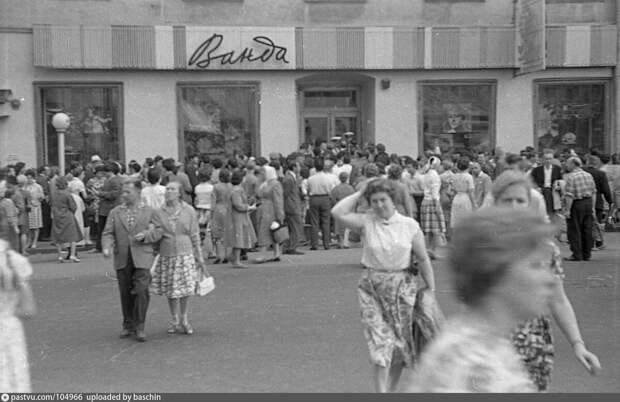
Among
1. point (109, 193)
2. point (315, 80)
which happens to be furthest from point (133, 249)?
point (315, 80)

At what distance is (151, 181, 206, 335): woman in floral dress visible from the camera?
390 inches

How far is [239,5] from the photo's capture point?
23.9 metres

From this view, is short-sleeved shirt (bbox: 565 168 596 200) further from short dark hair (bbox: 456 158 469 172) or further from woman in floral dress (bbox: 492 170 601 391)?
woman in floral dress (bbox: 492 170 601 391)

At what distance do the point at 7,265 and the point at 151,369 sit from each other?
3.28 metres

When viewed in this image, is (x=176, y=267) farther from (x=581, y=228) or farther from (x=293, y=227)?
(x=581, y=228)

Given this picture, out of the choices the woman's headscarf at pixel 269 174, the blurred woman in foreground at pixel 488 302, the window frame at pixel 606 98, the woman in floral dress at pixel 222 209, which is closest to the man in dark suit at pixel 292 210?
the woman's headscarf at pixel 269 174

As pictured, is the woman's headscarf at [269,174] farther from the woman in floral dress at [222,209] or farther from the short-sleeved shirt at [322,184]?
the woman in floral dress at [222,209]

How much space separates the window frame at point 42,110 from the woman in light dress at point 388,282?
17.9m

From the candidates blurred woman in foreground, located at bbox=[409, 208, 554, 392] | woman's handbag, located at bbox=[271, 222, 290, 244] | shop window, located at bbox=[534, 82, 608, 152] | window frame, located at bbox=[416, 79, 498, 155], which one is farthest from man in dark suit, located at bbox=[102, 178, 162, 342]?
shop window, located at bbox=[534, 82, 608, 152]

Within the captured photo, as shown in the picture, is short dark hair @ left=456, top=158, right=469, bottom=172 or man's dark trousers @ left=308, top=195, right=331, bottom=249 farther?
man's dark trousers @ left=308, top=195, right=331, bottom=249

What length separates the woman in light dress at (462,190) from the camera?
16.5m

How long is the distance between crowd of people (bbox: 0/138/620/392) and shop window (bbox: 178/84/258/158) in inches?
64.1

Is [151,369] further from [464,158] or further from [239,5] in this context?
[239,5]

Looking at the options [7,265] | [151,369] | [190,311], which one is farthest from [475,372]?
[190,311]
